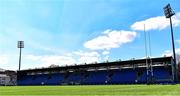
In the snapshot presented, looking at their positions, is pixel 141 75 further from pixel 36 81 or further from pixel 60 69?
pixel 36 81

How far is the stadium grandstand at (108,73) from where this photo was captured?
243ft

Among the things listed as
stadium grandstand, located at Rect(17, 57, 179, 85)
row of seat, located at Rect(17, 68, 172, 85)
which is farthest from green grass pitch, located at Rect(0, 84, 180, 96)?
row of seat, located at Rect(17, 68, 172, 85)

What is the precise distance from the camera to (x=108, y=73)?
3484 inches

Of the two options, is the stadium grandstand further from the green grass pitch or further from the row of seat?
the green grass pitch

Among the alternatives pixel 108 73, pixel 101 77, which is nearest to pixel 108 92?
pixel 101 77

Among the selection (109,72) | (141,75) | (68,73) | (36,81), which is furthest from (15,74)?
(141,75)

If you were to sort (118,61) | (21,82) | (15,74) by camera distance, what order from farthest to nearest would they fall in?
(15,74)
(21,82)
(118,61)

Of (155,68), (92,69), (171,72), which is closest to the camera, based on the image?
(171,72)

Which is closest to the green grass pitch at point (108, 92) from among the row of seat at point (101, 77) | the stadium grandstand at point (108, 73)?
the stadium grandstand at point (108, 73)

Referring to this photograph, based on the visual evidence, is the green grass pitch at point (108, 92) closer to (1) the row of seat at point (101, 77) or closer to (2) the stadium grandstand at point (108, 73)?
(2) the stadium grandstand at point (108, 73)

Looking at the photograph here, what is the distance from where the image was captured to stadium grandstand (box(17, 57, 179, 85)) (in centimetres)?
7394

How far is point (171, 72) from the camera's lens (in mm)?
73188

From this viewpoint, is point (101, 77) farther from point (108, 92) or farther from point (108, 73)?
point (108, 92)

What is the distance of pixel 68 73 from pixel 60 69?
402cm
